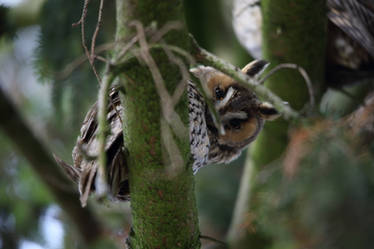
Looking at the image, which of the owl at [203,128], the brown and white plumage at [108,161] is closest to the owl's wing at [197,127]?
the owl at [203,128]

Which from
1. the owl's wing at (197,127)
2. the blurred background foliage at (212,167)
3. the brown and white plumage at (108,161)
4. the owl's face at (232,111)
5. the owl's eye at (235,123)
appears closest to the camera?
the blurred background foliage at (212,167)

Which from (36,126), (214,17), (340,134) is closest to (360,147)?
(340,134)

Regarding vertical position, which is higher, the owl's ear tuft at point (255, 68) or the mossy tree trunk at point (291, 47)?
the owl's ear tuft at point (255, 68)

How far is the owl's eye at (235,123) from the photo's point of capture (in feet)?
5.65

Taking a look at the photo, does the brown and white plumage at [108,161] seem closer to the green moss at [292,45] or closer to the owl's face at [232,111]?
the owl's face at [232,111]

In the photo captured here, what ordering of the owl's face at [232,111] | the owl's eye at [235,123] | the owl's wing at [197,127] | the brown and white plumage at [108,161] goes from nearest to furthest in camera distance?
the brown and white plumage at [108,161], the owl's wing at [197,127], the owl's face at [232,111], the owl's eye at [235,123]

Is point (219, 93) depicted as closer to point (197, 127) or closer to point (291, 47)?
point (197, 127)

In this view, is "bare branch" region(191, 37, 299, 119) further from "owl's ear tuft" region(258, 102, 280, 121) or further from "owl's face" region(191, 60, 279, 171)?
"owl's ear tuft" region(258, 102, 280, 121)

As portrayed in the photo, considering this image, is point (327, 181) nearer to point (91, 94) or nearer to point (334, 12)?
point (334, 12)

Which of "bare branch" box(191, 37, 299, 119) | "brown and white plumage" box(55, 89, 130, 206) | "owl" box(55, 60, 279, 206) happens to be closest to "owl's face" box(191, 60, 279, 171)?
"owl" box(55, 60, 279, 206)

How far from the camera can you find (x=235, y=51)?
293 cm

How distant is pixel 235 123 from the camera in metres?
1.74

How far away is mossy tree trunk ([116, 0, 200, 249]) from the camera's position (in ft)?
3.25

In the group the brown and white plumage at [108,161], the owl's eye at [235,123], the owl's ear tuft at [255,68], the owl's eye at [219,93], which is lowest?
the owl's eye at [235,123]
